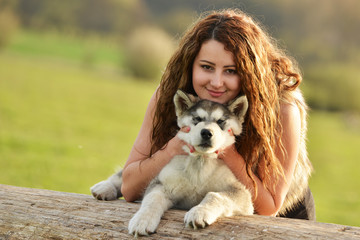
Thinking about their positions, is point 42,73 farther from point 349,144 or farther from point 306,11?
point 306,11

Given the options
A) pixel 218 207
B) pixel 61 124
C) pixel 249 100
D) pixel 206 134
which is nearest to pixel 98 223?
pixel 218 207

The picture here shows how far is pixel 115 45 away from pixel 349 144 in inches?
996

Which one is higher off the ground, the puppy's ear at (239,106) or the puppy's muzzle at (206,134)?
the puppy's ear at (239,106)

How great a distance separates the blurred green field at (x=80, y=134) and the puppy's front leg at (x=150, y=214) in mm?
2194

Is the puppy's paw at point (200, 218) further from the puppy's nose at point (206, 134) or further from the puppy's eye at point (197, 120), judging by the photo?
the puppy's eye at point (197, 120)

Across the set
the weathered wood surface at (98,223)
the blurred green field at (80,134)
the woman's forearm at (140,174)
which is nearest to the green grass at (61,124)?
the blurred green field at (80,134)

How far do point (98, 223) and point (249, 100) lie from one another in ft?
5.55


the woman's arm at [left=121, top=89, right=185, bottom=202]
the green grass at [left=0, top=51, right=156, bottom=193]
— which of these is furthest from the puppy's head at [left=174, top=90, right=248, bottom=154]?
the green grass at [left=0, top=51, right=156, bottom=193]

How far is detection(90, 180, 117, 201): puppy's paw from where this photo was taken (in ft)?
13.5

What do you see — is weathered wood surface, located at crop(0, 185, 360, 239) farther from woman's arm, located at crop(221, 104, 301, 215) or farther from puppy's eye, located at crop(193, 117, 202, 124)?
puppy's eye, located at crop(193, 117, 202, 124)

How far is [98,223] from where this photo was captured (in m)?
3.52

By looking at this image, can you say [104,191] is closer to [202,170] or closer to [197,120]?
[202,170]

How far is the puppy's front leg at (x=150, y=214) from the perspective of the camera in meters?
3.25

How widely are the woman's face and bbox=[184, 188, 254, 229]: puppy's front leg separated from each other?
2.85 feet
